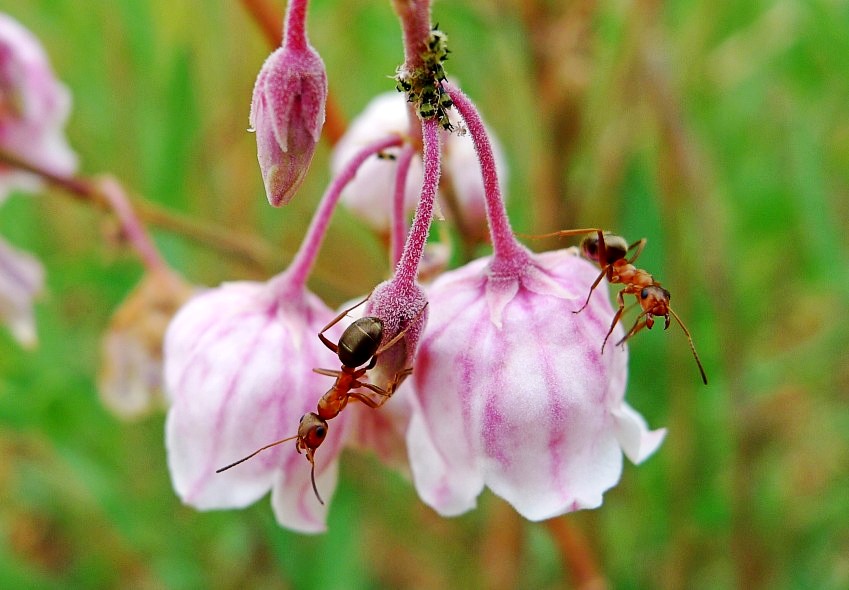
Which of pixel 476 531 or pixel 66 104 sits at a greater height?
pixel 66 104

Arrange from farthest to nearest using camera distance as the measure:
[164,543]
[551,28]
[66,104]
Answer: [164,543] → [551,28] → [66,104]

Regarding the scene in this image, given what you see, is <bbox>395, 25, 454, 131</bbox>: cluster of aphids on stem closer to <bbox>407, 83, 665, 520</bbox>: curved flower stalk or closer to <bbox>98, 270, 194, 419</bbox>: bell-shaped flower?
<bbox>407, 83, 665, 520</bbox>: curved flower stalk

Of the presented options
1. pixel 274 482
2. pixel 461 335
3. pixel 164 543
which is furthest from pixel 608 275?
pixel 164 543

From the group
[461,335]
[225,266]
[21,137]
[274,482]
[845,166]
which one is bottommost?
[274,482]

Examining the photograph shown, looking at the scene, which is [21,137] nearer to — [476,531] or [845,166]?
[476,531]

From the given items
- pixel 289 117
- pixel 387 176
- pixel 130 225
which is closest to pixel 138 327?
pixel 130 225

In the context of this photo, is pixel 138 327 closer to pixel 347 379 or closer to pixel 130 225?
pixel 130 225
